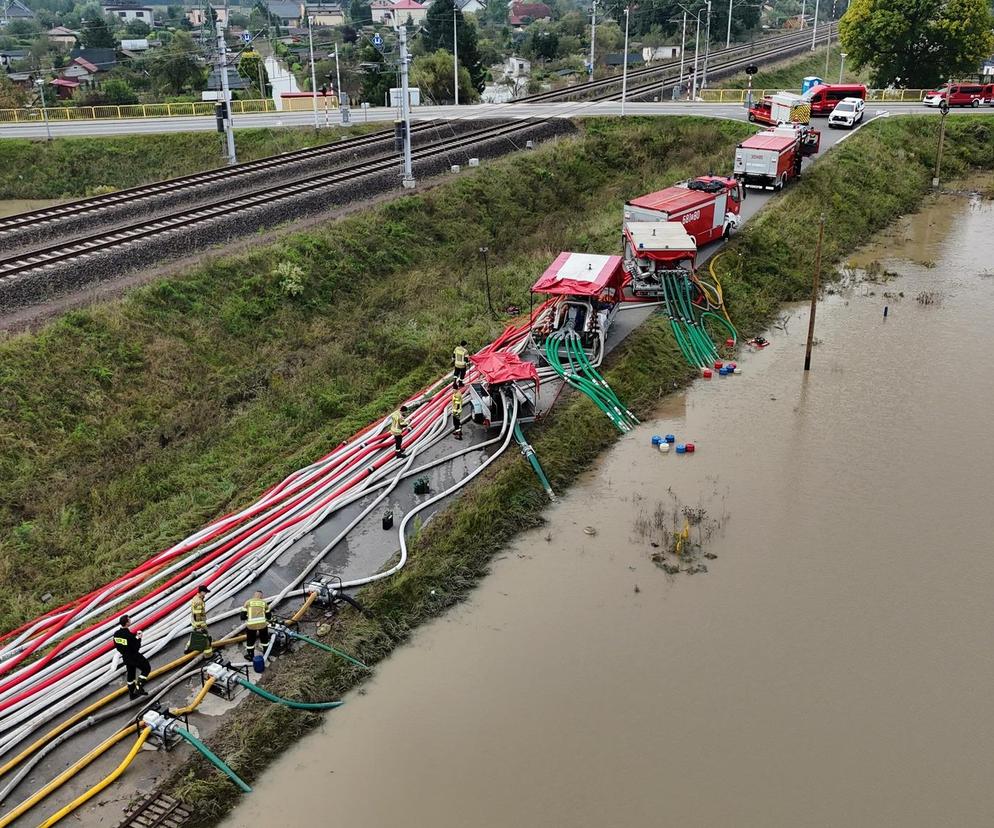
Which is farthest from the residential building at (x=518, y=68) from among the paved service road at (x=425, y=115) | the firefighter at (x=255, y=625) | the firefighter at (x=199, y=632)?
the firefighter at (x=199, y=632)

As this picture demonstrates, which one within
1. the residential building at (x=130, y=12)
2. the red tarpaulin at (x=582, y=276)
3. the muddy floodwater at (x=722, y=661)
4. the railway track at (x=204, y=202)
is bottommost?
the muddy floodwater at (x=722, y=661)

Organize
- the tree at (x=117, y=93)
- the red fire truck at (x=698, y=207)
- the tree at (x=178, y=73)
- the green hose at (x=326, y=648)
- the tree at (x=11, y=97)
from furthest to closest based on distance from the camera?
the tree at (x=178, y=73)
the tree at (x=117, y=93)
the tree at (x=11, y=97)
the red fire truck at (x=698, y=207)
the green hose at (x=326, y=648)

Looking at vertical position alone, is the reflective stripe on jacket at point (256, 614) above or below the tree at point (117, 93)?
below

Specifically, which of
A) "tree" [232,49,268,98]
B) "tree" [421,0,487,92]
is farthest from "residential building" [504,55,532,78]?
"tree" [232,49,268,98]

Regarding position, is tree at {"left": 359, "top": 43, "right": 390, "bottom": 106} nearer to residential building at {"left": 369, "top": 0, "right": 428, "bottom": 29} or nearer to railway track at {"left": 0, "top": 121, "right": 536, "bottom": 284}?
railway track at {"left": 0, "top": 121, "right": 536, "bottom": 284}

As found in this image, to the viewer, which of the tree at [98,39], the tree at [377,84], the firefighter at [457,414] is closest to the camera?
the firefighter at [457,414]

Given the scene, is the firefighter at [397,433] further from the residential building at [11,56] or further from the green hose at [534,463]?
the residential building at [11,56]

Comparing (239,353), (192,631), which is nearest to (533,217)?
(239,353)
